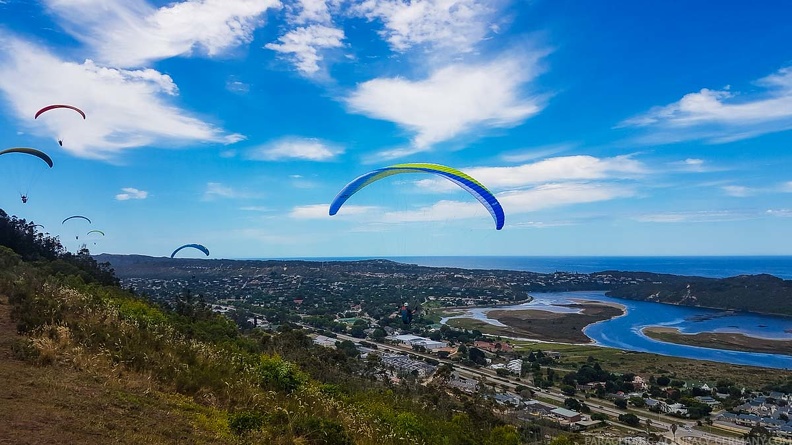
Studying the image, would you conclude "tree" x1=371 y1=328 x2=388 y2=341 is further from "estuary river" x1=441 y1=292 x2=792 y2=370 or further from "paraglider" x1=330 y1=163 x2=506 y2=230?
"paraglider" x1=330 y1=163 x2=506 y2=230

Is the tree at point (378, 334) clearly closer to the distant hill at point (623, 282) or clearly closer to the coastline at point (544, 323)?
the coastline at point (544, 323)

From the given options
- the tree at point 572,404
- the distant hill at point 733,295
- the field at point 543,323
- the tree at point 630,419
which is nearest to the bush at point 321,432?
the tree at point 630,419

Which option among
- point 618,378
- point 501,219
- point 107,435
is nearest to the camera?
point 107,435

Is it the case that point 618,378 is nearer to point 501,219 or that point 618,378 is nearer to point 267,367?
point 501,219

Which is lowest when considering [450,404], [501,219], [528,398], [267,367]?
[528,398]

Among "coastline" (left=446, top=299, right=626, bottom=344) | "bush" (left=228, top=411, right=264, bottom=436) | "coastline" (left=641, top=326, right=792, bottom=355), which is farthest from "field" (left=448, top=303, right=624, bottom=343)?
"bush" (left=228, top=411, right=264, bottom=436)

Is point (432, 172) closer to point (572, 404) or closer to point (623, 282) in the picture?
point (572, 404)

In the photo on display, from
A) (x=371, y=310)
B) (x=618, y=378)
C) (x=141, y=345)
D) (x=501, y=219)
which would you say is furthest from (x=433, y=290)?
(x=141, y=345)
